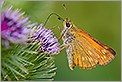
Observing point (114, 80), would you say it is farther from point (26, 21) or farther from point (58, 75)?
point (26, 21)

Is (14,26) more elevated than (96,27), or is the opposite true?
(96,27)

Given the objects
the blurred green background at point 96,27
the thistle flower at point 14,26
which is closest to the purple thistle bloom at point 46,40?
the thistle flower at point 14,26

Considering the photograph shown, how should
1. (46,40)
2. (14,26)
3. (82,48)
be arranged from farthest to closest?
(82,48) → (46,40) → (14,26)

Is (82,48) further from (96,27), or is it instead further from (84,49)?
(96,27)

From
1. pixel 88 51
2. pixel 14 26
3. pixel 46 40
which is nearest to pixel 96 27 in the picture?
pixel 88 51

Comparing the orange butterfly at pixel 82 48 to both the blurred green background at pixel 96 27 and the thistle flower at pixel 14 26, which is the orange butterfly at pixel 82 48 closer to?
the thistle flower at pixel 14 26

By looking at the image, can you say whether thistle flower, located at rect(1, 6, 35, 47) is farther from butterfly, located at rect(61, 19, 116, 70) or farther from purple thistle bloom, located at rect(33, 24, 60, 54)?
butterfly, located at rect(61, 19, 116, 70)

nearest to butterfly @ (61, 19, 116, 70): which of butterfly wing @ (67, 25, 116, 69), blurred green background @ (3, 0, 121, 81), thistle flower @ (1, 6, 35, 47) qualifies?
butterfly wing @ (67, 25, 116, 69)
